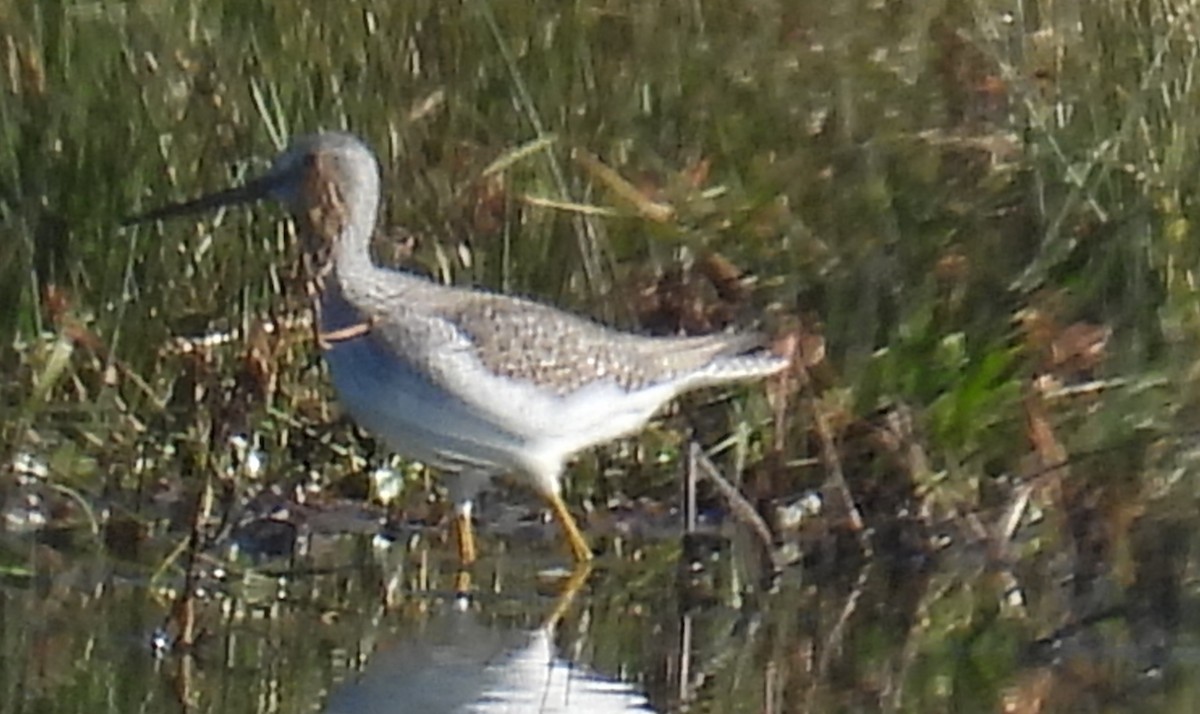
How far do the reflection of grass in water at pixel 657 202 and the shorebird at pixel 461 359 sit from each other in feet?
0.60

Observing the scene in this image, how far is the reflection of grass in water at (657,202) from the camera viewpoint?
6.48 m

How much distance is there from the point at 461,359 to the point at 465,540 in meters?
0.38

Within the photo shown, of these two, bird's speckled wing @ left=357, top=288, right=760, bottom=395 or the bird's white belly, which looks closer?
the bird's white belly

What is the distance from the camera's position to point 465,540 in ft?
20.9

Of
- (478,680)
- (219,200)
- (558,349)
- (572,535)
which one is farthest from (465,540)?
(478,680)

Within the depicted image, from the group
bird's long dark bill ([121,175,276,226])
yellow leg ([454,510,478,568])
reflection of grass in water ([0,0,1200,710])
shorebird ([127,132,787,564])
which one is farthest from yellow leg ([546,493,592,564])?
bird's long dark bill ([121,175,276,226])

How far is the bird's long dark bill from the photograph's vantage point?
6.35m

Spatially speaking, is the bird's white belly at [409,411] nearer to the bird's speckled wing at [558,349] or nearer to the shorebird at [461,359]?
the shorebird at [461,359]

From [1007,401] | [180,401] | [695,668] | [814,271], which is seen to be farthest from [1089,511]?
[180,401]

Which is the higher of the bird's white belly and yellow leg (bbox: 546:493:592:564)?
the bird's white belly

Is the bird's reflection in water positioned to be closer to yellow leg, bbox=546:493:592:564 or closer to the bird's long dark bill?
yellow leg, bbox=546:493:592:564

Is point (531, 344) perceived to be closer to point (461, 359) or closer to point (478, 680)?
point (461, 359)

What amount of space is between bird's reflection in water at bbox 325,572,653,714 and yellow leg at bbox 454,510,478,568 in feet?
1.52

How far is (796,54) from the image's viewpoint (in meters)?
6.99
